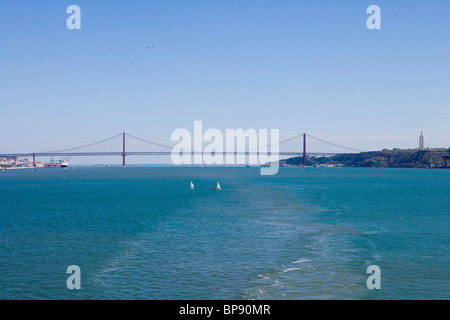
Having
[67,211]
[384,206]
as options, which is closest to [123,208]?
[67,211]

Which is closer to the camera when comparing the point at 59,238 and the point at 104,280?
the point at 104,280

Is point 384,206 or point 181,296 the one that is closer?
point 181,296

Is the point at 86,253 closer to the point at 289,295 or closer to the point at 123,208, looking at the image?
the point at 289,295
